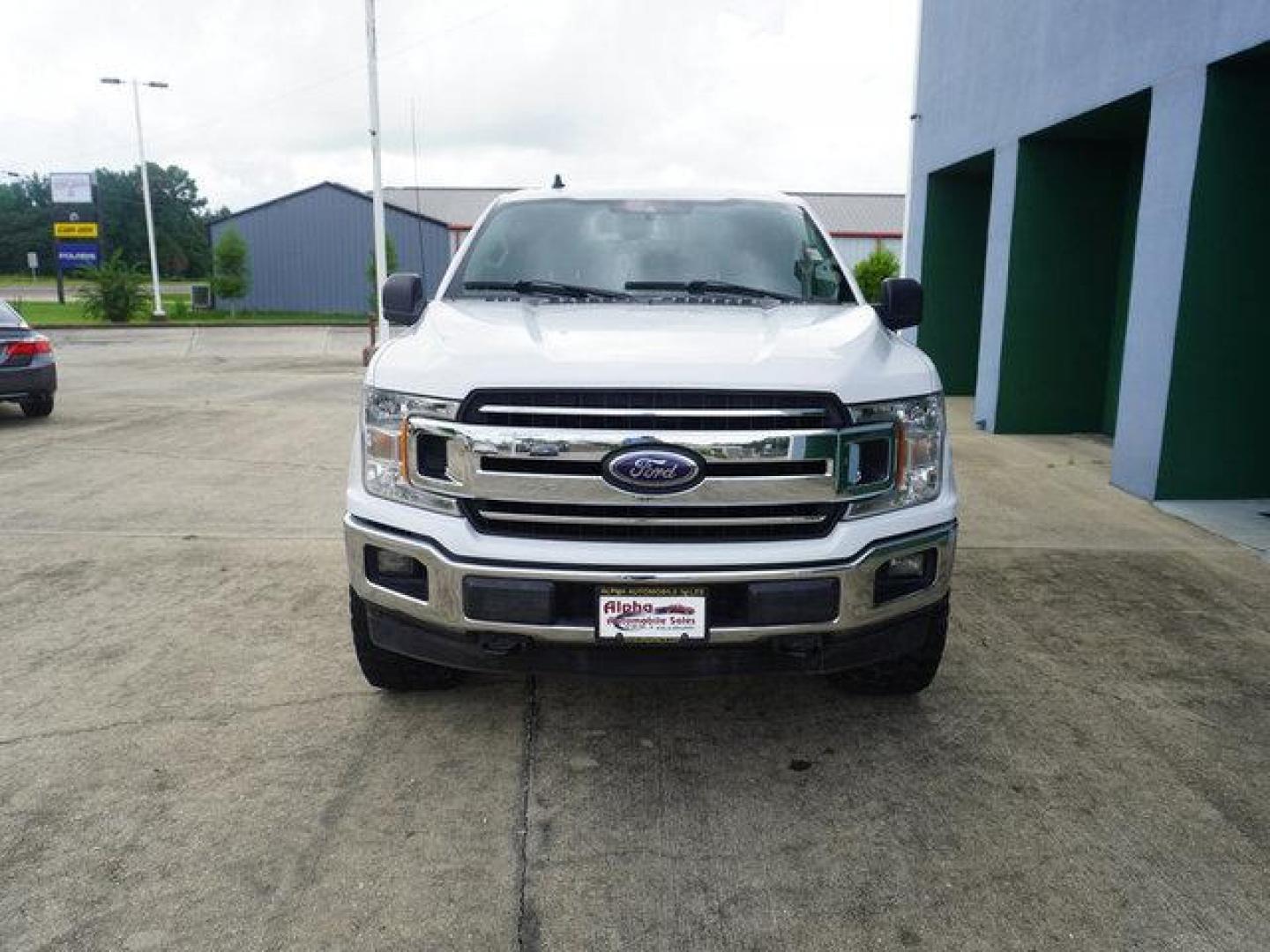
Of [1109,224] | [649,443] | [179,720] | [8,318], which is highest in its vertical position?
[1109,224]

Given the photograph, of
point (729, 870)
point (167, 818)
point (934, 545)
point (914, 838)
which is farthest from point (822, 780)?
point (167, 818)

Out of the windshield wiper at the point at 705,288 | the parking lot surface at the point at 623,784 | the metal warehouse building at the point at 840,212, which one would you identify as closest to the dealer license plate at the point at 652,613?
the parking lot surface at the point at 623,784

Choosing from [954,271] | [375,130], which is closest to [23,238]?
[375,130]

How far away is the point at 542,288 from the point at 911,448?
5.42 ft

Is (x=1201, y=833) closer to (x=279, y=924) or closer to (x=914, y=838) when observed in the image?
(x=914, y=838)

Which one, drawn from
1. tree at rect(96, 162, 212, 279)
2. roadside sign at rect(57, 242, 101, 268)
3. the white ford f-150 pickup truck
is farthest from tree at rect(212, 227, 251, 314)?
tree at rect(96, 162, 212, 279)

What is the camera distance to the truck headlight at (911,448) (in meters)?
Answer: 3.06

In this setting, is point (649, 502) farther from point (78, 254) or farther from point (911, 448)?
point (78, 254)

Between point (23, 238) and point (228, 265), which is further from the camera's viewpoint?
point (23, 238)

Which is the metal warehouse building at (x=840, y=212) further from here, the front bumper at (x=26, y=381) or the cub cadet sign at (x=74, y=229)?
the front bumper at (x=26, y=381)

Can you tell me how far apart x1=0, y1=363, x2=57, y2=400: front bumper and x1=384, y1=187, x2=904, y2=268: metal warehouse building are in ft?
117

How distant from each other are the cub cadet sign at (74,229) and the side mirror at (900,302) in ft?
156

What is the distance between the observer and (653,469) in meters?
2.88

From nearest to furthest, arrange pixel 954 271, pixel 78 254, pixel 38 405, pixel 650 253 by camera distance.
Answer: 1. pixel 650 253
2. pixel 38 405
3. pixel 954 271
4. pixel 78 254
